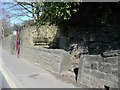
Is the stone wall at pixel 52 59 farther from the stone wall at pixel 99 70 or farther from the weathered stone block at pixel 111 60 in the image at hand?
the weathered stone block at pixel 111 60

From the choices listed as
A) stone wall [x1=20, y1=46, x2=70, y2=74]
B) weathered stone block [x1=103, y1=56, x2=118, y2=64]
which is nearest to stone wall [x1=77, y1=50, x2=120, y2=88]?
weathered stone block [x1=103, y1=56, x2=118, y2=64]

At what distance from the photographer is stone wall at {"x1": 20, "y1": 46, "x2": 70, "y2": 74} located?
13.5 metres

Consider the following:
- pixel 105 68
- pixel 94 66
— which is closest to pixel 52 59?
pixel 94 66

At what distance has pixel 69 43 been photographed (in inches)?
654

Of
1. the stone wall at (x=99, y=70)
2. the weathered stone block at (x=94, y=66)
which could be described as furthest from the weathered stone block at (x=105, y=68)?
the weathered stone block at (x=94, y=66)

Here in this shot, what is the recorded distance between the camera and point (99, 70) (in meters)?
9.21

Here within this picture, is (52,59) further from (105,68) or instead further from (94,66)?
(105,68)

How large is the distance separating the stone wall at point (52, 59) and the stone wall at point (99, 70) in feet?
8.05

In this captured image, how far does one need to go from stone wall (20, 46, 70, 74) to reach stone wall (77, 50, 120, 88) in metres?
2.45

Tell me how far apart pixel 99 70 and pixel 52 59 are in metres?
6.13

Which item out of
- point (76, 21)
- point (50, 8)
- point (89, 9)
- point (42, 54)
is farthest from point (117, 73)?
point (42, 54)

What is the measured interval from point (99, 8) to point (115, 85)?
674 centimetres

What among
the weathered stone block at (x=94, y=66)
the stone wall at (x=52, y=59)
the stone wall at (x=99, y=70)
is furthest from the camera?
the stone wall at (x=52, y=59)

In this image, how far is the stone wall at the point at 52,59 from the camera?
44.2 ft
